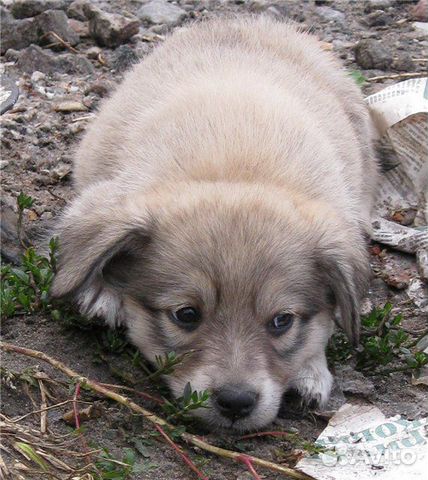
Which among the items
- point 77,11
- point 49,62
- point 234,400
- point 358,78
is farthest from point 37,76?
point 234,400

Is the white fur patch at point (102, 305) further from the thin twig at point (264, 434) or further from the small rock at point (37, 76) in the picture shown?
the small rock at point (37, 76)

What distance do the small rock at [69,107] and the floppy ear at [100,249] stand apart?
1.84 metres

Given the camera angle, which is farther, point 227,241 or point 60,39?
point 60,39

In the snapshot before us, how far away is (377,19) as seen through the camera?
6.54m

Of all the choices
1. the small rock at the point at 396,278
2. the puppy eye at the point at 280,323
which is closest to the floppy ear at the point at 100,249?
the puppy eye at the point at 280,323

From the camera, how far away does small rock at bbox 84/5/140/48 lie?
5.97 meters

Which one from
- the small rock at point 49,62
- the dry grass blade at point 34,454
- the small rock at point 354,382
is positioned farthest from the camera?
the small rock at point 49,62

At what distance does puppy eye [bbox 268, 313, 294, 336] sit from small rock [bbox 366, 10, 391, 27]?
3.81 metres

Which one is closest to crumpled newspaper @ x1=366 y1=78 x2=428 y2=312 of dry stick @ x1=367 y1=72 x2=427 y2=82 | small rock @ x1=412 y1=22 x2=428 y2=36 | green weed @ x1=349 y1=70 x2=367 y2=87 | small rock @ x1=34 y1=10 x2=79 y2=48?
green weed @ x1=349 y1=70 x2=367 y2=87

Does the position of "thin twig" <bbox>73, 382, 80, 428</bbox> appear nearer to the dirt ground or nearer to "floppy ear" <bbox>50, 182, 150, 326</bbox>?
the dirt ground

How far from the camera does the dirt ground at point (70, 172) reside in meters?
3.00

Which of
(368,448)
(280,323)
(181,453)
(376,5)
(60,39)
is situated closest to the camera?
(181,453)

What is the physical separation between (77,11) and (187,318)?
3.68 metres

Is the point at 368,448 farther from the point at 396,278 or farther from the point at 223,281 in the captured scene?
the point at 396,278
